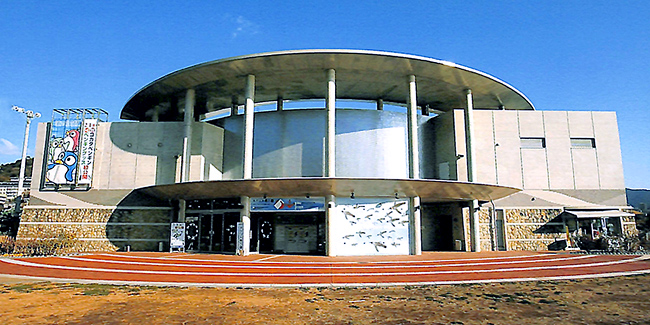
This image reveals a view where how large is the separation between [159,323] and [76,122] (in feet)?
93.9

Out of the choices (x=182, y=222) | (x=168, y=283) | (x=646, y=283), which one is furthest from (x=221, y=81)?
(x=646, y=283)

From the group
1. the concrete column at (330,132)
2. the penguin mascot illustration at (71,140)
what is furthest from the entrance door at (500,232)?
the penguin mascot illustration at (71,140)

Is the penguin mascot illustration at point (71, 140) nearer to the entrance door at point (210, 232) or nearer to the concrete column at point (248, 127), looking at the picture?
the entrance door at point (210, 232)

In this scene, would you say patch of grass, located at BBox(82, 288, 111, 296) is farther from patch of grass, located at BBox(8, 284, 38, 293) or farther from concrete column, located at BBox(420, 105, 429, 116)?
concrete column, located at BBox(420, 105, 429, 116)

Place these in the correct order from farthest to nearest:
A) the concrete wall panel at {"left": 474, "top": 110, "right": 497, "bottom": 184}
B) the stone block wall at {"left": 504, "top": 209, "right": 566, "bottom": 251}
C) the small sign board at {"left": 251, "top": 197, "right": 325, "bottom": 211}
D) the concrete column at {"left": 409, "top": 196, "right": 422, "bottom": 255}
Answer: the concrete wall panel at {"left": 474, "top": 110, "right": 497, "bottom": 184} → the stone block wall at {"left": 504, "top": 209, "right": 566, "bottom": 251} → the small sign board at {"left": 251, "top": 197, "right": 325, "bottom": 211} → the concrete column at {"left": 409, "top": 196, "right": 422, "bottom": 255}

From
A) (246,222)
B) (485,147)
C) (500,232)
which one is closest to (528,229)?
(500,232)

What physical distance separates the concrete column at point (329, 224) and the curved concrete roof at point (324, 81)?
320 inches

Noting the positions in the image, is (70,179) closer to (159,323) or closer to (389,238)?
(389,238)

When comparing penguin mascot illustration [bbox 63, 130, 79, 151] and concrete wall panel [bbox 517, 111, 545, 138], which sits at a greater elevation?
concrete wall panel [bbox 517, 111, 545, 138]

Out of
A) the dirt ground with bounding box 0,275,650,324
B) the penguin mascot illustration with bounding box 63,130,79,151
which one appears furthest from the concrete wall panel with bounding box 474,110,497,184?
the penguin mascot illustration with bounding box 63,130,79,151

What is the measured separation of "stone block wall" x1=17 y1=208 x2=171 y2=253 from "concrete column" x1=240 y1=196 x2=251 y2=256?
7.32 m

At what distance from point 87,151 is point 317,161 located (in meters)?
16.9

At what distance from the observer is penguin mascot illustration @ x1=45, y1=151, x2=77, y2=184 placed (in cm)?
3038

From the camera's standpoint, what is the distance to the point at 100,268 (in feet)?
56.6
